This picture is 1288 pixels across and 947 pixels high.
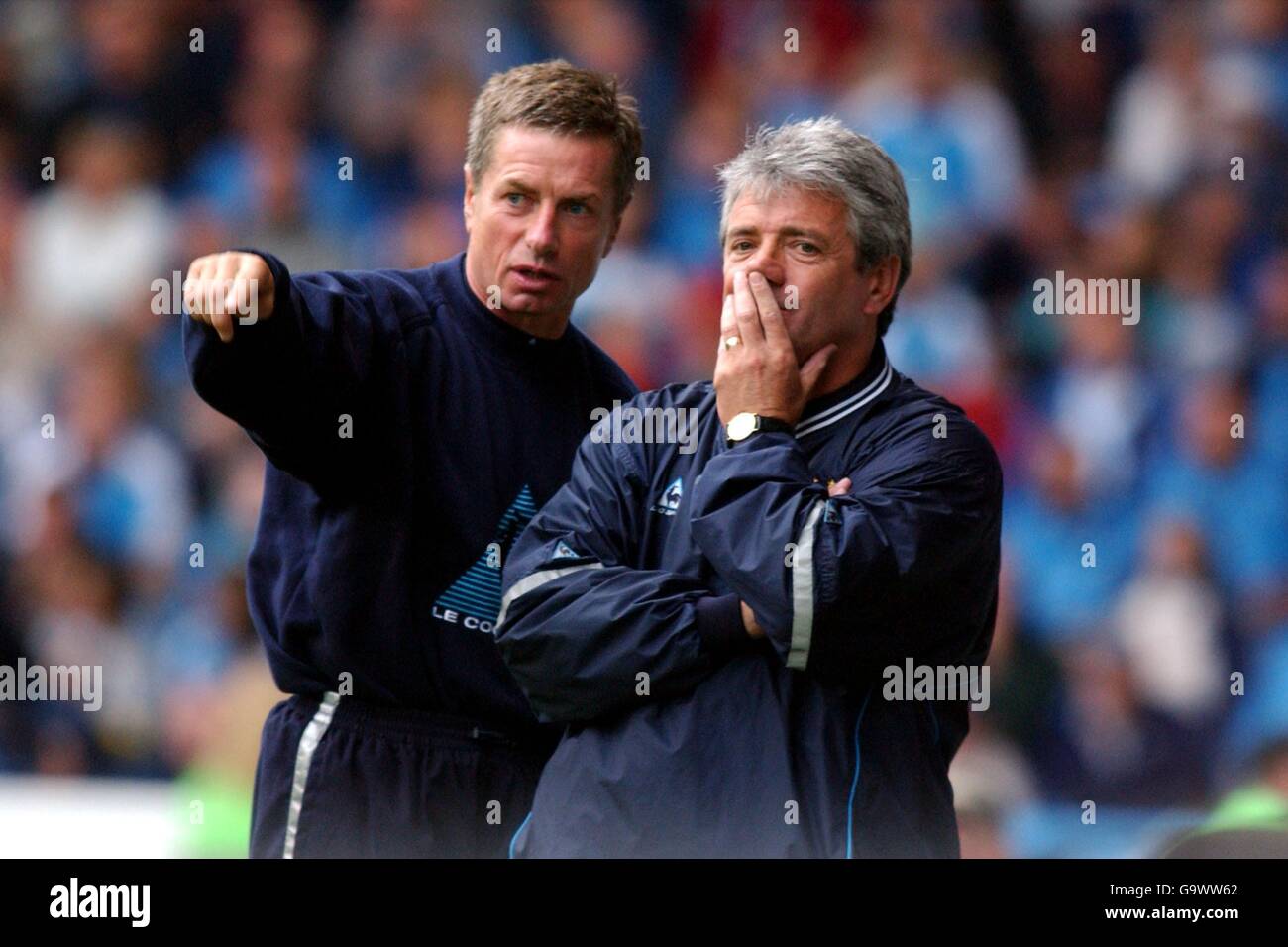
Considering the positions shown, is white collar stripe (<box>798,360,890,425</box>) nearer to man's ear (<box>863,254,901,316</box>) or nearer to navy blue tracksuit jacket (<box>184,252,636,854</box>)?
man's ear (<box>863,254,901,316</box>)

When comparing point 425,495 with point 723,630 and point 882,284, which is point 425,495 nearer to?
point 723,630

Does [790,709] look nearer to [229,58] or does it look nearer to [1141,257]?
[1141,257]

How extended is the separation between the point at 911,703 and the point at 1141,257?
144 inches

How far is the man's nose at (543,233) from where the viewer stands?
307 centimetres

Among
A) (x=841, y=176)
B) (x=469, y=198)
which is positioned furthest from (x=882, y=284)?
(x=469, y=198)

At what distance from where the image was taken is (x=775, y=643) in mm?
2529

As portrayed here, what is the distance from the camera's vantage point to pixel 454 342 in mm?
3111

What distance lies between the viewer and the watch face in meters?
2.66

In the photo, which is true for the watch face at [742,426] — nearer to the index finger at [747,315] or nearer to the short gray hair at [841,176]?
the index finger at [747,315]

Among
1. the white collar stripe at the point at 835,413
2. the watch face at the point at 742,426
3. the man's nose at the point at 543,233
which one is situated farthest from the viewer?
the man's nose at the point at 543,233

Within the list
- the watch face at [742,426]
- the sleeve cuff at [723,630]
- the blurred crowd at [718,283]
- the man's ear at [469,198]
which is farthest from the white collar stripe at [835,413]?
the blurred crowd at [718,283]

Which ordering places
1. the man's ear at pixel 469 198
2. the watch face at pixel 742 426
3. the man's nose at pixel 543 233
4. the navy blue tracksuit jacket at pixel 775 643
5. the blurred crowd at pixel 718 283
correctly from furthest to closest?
the blurred crowd at pixel 718 283
the man's ear at pixel 469 198
the man's nose at pixel 543 233
the watch face at pixel 742 426
the navy blue tracksuit jacket at pixel 775 643

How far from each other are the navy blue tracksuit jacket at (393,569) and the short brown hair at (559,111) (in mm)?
317

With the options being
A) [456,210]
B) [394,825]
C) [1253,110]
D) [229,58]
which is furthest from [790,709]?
[229,58]
